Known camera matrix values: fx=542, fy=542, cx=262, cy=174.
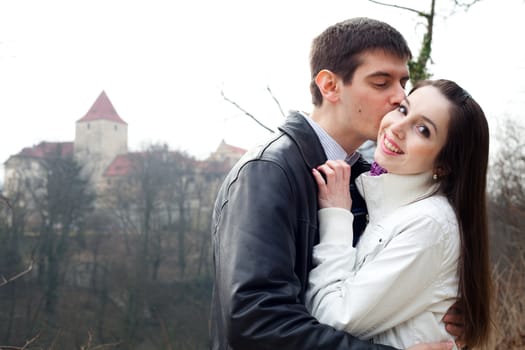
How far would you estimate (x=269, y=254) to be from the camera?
1454 millimetres

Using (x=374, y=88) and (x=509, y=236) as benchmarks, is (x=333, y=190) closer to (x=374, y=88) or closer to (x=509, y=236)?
(x=374, y=88)

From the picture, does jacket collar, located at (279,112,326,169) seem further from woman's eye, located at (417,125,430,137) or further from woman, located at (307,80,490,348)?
woman's eye, located at (417,125,430,137)

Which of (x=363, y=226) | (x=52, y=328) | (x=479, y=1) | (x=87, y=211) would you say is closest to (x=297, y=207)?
(x=363, y=226)

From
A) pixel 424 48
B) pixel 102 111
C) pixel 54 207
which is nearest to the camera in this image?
pixel 424 48

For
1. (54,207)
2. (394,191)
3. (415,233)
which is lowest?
(54,207)

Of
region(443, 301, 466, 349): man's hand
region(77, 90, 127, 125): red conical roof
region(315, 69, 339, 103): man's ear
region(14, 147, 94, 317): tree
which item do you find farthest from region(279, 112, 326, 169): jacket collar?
region(77, 90, 127, 125): red conical roof

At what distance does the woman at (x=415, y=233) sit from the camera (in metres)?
1.50

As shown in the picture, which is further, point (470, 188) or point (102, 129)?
point (102, 129)

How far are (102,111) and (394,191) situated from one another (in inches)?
2392

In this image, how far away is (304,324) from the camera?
143cm

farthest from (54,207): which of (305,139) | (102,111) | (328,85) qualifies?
(102,111)

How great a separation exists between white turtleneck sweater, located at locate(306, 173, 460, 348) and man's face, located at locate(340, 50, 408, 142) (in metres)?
0.32

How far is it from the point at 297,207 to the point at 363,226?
1.22 ft

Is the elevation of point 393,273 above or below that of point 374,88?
below
